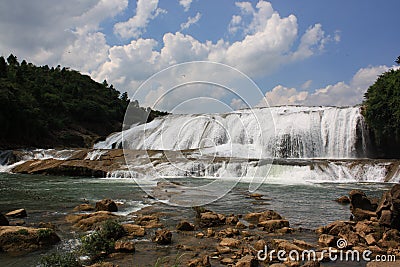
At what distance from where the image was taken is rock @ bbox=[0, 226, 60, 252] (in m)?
6.71

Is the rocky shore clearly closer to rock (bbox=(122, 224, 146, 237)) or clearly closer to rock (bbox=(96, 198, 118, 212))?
rock (bbox=(122, 224, 146, 237))

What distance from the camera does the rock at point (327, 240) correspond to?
701 cm

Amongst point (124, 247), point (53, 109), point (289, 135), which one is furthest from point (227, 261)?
point (53, 109)

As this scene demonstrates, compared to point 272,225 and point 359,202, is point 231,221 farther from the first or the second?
point 359,202

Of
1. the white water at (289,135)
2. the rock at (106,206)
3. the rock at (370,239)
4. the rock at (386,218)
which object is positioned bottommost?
the rock at (370,239)

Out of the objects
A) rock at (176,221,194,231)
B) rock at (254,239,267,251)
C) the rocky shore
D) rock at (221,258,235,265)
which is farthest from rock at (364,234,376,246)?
rock at (176,221,194,231)

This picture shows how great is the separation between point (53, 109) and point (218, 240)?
5919cm

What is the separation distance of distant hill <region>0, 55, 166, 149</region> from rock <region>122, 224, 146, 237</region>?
39.1 metres

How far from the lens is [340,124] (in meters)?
31.0

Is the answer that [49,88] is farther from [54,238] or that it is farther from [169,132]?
[54,238]

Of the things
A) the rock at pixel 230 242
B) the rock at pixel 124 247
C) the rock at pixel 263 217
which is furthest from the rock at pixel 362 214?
the rock at pixel 124 247

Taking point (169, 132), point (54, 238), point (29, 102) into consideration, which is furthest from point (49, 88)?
point (54, 238)

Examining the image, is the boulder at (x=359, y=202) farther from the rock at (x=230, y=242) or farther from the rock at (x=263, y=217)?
the rock at (x=230, y=242)

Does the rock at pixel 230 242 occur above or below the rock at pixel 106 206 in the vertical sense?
below
